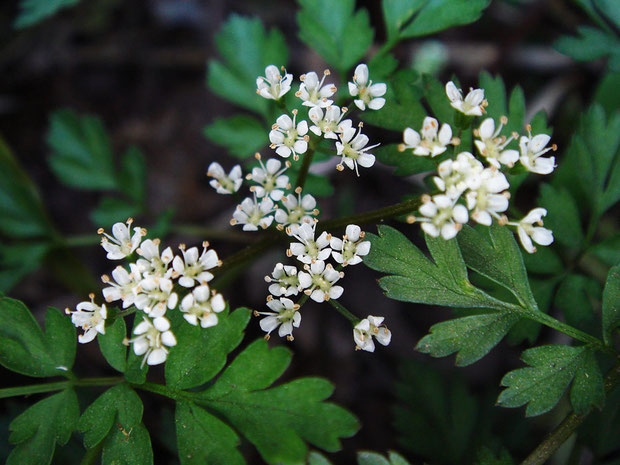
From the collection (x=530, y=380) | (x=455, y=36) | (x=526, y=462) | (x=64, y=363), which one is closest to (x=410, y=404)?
(x=526, y=462)

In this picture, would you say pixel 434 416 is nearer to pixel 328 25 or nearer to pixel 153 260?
pixel 153 260

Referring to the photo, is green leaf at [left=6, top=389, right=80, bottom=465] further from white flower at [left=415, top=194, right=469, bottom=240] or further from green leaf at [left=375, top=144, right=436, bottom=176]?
green leaf at [left=375, top=144, right=436, bottom=176]

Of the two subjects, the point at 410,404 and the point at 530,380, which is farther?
the point at 410,404

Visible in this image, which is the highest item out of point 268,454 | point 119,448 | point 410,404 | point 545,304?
point 545,304

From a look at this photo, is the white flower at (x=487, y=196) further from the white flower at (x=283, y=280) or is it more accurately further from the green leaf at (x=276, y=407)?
the green leaf at (x=276, y=407)

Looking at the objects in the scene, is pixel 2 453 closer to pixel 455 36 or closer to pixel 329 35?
pixel 329 35

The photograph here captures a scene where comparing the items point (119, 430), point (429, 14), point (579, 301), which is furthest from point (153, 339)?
point (429, 14)

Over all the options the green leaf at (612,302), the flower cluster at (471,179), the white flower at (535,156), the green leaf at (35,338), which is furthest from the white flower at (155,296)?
the green leaf at (612,302)
